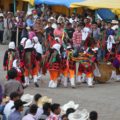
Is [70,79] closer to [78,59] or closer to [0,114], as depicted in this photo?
[78,59]

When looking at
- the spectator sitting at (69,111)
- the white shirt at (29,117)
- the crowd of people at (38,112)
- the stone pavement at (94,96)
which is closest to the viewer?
the white shirt at (29,117)

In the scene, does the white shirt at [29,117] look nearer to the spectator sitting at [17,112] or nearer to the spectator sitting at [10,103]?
the spectator sitting at [17,112]

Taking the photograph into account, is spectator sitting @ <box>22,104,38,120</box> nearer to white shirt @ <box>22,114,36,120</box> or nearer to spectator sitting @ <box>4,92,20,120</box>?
white shirt @ <box>22,114,36,120</box>

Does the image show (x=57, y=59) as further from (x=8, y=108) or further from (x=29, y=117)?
(x=29, y=117)

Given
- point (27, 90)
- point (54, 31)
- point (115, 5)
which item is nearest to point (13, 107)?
point (27, 90)

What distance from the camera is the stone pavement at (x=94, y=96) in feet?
48.9

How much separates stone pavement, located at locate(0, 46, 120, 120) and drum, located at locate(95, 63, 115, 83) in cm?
20

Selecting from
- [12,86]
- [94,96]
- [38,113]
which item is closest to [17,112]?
[38,113]

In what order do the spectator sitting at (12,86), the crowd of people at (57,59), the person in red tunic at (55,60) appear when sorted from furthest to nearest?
1. the crowd of people at (57,59)
2. the person in red tunic at (55,60)
3. the spectator sitting at (12,86)

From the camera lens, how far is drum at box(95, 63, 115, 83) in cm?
1881

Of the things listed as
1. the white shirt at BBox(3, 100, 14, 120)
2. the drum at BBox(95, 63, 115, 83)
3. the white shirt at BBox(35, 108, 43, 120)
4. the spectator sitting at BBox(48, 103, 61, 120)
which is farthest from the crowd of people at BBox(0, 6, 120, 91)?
the spectator sitting at BBox(48, 103, 61, 120)

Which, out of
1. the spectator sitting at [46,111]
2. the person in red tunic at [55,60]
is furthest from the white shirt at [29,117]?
the person in red tunic at [55,60]

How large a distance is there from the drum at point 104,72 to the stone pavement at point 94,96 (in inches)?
7.8

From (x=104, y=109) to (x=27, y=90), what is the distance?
10.5ft
